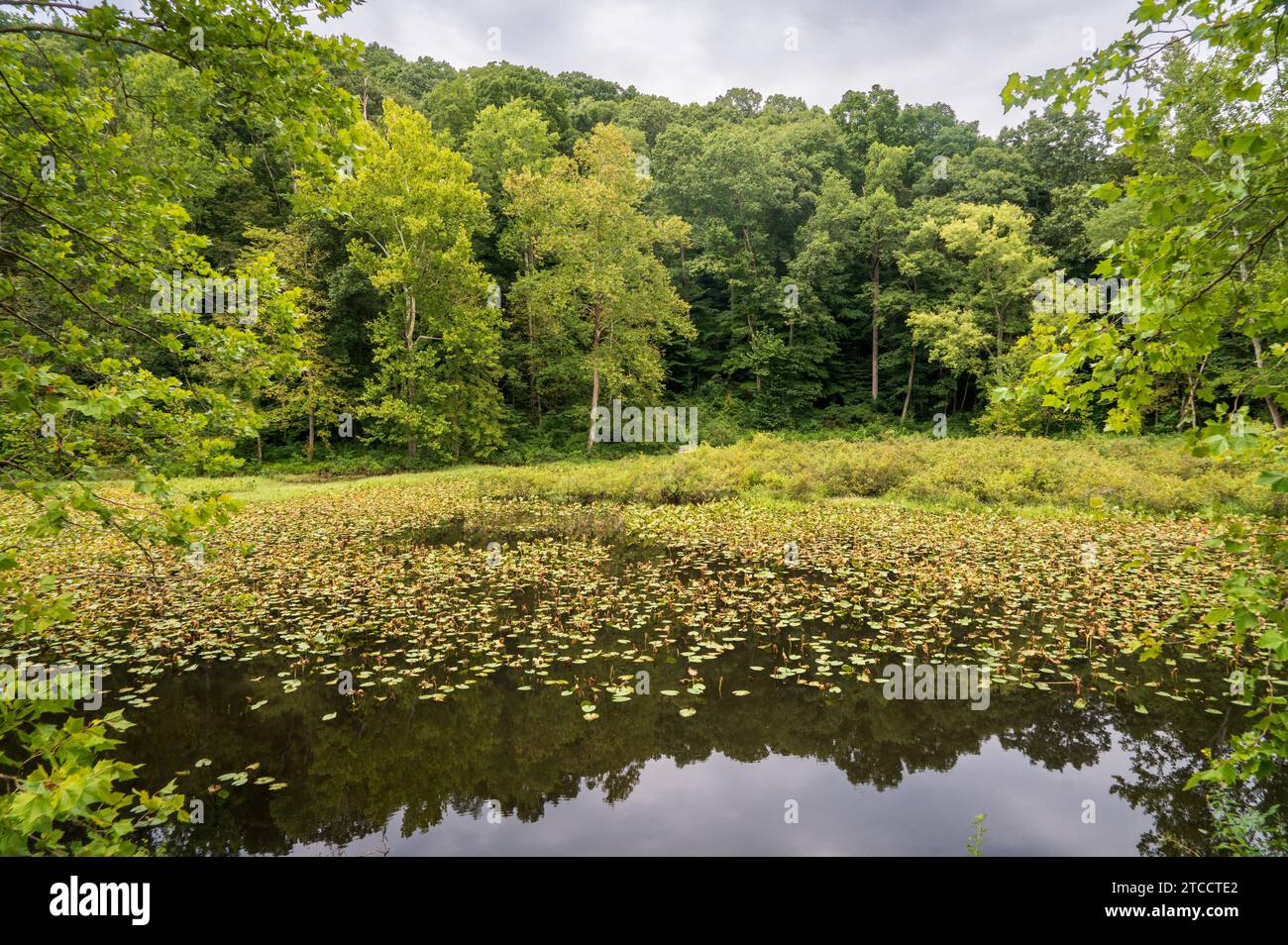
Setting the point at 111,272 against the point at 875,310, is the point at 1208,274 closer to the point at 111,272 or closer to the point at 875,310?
the point at 111,272

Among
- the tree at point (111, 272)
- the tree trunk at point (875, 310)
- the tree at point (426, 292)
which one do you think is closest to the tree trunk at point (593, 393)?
the tree at point (426, 292)

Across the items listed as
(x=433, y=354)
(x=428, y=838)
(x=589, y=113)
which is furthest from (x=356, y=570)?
(x=589, y=113)

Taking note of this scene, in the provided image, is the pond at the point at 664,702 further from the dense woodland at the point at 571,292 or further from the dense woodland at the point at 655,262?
the dense woodland at the point at 655,262

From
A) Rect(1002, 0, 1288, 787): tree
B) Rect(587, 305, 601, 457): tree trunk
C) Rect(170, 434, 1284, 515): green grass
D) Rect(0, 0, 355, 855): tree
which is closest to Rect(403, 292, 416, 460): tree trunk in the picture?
Rect(170, 434, 1284, 515): green grass

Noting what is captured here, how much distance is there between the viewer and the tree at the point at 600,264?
89.0 feet

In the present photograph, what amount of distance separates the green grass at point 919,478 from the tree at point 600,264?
8.92 meters

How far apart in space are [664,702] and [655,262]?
26138 millimetres

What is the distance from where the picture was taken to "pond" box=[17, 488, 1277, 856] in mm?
4449

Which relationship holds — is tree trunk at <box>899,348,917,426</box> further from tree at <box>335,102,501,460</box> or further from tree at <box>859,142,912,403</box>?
tree at <box>335,102,501,460</box>

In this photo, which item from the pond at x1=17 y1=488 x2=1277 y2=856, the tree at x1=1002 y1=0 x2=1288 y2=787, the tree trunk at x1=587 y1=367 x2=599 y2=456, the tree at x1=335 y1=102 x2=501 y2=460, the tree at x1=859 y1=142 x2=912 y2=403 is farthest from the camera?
the tree at x1=859 y1=142 x2=912 y2=403

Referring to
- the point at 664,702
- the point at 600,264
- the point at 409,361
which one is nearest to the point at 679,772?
the point at 664,702

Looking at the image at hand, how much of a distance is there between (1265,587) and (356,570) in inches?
447

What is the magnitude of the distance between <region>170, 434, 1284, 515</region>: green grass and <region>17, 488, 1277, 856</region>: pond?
4.91 m

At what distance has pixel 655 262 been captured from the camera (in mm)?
29344
